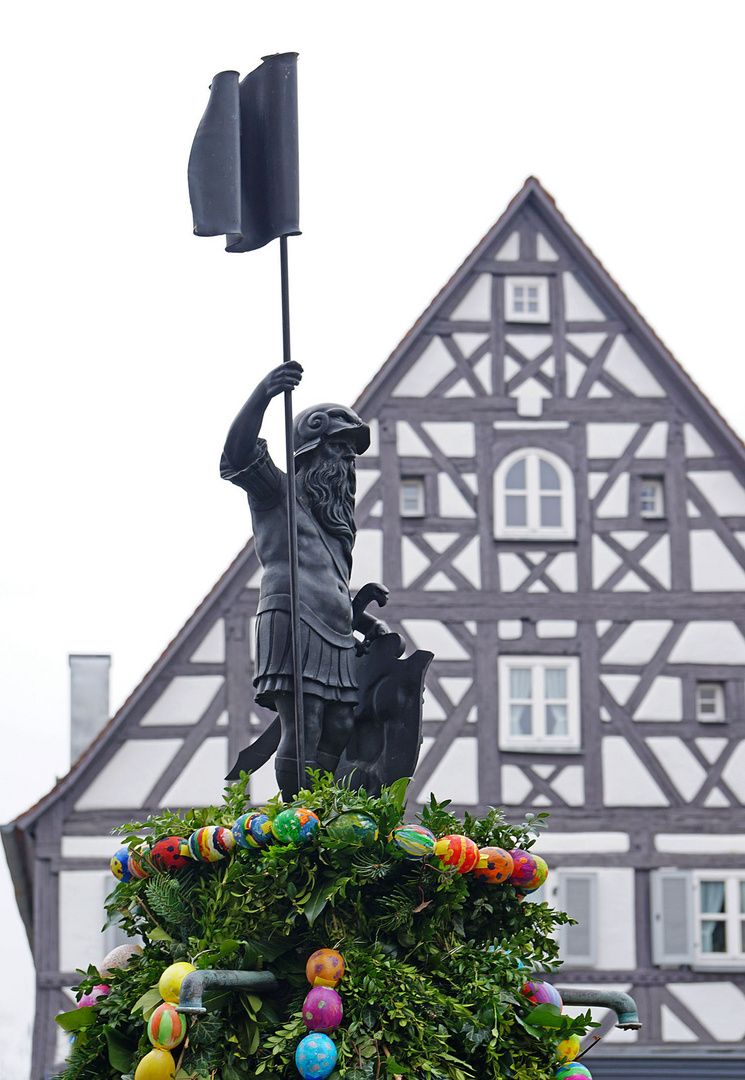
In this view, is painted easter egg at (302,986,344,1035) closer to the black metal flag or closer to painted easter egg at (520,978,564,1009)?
painted easter egg at (520,978,564,1009)

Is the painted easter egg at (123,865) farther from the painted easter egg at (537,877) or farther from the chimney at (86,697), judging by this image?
the chimney at (86,697)

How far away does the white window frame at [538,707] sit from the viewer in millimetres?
14945

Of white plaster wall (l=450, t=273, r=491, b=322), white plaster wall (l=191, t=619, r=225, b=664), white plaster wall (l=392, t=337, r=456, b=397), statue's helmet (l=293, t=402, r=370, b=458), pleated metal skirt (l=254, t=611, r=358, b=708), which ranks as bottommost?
pleated metal skirt (l=254, t=611, r=358, b=708)

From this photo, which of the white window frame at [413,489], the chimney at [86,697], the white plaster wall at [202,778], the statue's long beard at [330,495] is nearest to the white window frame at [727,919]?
the white window frame at [413,489]

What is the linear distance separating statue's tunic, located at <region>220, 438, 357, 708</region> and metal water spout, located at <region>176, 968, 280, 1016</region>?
3.77 ft

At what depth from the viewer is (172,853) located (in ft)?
14.4

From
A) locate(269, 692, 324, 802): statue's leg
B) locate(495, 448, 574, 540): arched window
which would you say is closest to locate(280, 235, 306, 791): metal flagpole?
locate(269, 692, 324, 802): statue's leg

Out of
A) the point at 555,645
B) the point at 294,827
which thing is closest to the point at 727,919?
the point at 555,645

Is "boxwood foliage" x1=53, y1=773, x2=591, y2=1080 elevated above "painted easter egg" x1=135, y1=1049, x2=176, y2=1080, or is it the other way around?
"boxwood foliage" x1=53, y1=773, x2=591, y2=1080

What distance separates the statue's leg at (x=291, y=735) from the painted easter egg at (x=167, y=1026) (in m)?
1.13

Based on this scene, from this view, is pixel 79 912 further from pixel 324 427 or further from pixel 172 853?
pixel 172 853

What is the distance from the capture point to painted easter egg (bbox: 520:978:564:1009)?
14.0ft

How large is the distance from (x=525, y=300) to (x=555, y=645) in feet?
11.1

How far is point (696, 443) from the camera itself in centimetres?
1572
